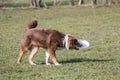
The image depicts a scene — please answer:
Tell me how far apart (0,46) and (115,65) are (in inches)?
212

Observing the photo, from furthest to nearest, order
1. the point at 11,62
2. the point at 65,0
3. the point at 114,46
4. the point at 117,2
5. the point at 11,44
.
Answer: the point at 65,0 → the point at 117,2 → the point at 11,44 → the point at 114,46 → the point at 11,62

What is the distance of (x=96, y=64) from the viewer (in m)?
9.91

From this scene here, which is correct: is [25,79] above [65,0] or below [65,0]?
above

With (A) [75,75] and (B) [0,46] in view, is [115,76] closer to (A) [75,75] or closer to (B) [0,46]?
(A) [75,75]

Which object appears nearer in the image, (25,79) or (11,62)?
(25,79)

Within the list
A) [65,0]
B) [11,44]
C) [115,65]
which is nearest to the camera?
[115,65]

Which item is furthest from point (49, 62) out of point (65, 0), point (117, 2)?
point (65, 0)

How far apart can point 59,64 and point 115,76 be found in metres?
1.93

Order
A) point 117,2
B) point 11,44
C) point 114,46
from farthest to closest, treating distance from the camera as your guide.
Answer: point 117,2
point 11,44
point 114,46

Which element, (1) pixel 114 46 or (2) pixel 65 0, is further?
(2) pixel 65 0

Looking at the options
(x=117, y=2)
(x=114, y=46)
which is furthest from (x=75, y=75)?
(x=117, y=2)

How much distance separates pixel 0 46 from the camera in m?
14.0

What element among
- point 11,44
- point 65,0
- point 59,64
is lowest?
point 65,0

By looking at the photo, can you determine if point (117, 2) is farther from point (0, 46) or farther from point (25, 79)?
point (25, 79)
